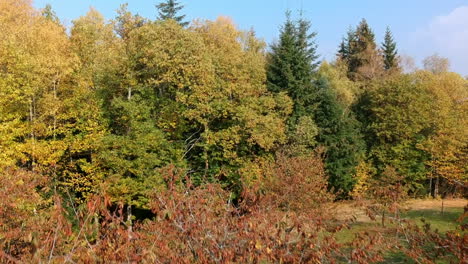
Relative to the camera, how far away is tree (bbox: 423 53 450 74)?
4791 centimetres

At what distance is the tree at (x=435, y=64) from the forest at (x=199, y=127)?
39.8 feet

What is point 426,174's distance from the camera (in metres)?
32.3

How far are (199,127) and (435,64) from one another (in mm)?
37521

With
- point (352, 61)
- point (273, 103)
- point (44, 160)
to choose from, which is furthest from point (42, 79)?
point (352, 61)

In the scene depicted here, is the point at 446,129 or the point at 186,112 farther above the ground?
the point at 446,129

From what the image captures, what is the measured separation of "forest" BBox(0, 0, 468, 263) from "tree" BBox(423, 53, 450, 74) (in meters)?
12.1

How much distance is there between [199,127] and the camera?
988 inches

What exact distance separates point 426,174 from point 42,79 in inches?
1165

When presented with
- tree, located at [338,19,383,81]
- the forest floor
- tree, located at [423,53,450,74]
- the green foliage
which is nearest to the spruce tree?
tree, located at [338,19,383,81]

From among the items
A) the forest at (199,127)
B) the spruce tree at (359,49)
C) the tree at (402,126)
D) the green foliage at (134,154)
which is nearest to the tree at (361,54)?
the spruce tree at (359,49)

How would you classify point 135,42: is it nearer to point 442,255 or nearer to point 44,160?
point 44,160

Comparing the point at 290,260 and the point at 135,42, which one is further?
the point at 135,42

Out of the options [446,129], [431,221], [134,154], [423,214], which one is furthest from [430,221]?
[134,154]

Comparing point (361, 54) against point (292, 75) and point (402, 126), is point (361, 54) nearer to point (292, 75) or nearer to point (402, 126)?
point (402, 126)
